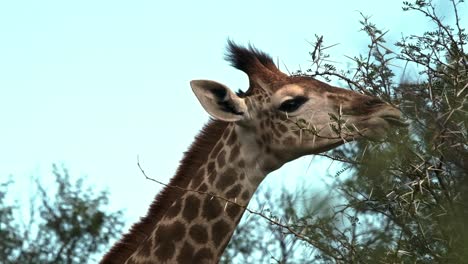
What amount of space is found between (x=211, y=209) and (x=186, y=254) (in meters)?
0.37

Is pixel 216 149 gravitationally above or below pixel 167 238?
above

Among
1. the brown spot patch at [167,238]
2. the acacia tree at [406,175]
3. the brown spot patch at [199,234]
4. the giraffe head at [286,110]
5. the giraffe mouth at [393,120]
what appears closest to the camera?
the acacia tree at [406,175]

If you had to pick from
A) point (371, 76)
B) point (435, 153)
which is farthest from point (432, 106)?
point (371, 76)

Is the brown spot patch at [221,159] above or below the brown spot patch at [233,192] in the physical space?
above

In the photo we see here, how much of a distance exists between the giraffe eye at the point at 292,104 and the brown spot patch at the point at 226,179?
593 millimetres

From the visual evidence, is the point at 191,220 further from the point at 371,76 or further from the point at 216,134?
the point at 371,76

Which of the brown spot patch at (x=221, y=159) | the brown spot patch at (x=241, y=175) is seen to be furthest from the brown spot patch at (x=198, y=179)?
the brown spot patch at (x=241, y=175)

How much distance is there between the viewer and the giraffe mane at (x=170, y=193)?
8.23 meters

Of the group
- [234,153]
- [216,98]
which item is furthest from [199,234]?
[216,98]

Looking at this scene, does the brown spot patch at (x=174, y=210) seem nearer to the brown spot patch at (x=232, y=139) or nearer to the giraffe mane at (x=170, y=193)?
the giraffe mane at (x=170, y=193)

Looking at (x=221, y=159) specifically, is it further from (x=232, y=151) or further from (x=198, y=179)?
(x=198, y=179)

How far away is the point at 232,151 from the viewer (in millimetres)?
8609

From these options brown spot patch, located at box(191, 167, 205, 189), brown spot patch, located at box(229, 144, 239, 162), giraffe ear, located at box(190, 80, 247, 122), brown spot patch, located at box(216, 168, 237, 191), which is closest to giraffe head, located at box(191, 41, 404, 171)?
giraffe ear, located at box(190, 80, 247, 122)

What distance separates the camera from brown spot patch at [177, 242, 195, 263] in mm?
8133
